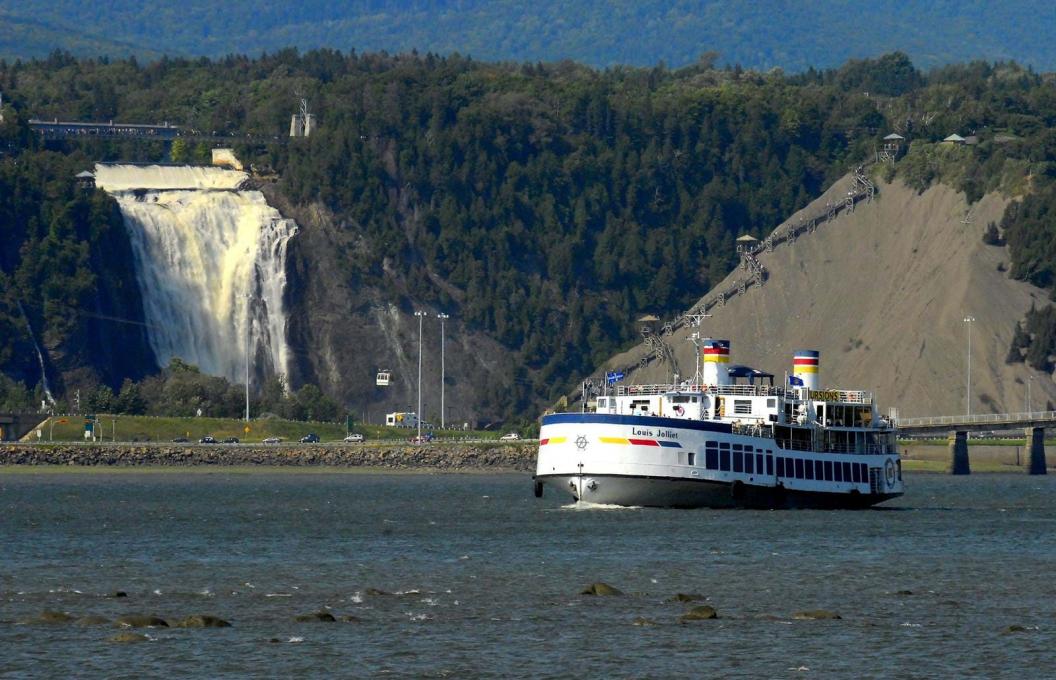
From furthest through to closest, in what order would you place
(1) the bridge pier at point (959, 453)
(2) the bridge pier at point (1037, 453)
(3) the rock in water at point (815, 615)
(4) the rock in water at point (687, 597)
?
(2) the bridge pier at point (1037, 453) < (1) the bridge pier at point (959, 453) < (4) the rock in water at point (687, 597) < (3) the rock in water at point (815, 615)

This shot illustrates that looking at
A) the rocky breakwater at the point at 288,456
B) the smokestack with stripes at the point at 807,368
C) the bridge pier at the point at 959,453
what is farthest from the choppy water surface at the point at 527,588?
the bridge pier at the point at 959,453

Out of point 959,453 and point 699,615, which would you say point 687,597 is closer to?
point 699,615

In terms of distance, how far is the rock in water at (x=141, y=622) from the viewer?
2621 inches

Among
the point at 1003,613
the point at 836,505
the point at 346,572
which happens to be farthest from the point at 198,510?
the point at 1003,613

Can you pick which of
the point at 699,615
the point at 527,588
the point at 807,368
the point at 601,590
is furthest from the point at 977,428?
the point at 699,615

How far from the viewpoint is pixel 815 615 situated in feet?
229

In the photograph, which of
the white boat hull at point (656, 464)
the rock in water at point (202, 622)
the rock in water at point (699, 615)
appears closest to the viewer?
the rock in water at point (202, 622)

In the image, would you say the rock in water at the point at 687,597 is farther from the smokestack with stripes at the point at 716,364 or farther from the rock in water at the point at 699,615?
the smokestack with stripes at the point at 716,364

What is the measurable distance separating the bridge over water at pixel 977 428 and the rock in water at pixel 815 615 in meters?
125

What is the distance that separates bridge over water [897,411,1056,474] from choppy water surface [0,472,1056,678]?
64.5 m

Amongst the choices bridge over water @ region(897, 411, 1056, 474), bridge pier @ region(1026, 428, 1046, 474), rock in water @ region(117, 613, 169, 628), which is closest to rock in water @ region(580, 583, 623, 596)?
rock in water @ region(117, 613, 169, 628)

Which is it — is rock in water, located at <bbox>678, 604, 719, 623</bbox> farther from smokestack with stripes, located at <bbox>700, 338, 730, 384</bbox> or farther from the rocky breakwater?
the rocky breakwater

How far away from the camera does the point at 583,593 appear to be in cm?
7531

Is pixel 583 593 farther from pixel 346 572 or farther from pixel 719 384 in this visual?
pixel 719 384
